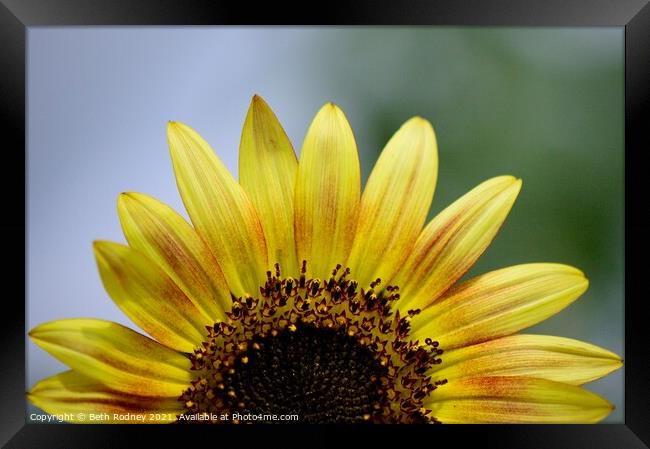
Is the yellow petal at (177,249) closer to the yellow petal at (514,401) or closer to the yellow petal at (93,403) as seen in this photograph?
the yellow petal at (93,403)

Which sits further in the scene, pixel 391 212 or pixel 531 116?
pixel 531 116

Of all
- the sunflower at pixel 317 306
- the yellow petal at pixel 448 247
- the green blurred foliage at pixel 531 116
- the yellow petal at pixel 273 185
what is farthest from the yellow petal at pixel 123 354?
the green blurred foliage at pixel 531 116

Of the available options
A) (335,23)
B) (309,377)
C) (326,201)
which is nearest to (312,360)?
(309,377)

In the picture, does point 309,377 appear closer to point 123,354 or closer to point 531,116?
point 123,354

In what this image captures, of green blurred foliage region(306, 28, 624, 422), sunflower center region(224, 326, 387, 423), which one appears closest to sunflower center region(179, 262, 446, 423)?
sunflower center region(224, 326, 387, 423)

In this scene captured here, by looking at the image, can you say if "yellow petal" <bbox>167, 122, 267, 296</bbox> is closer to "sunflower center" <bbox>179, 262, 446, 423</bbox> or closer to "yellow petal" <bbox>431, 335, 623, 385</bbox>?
"sunflower center" <bbox>179, 262, 446, 423</bbox>
